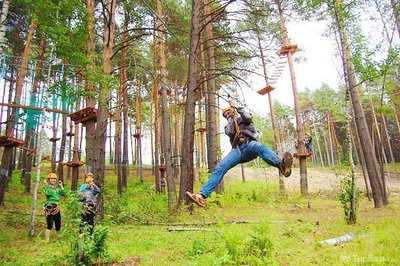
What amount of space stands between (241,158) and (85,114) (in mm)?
6721

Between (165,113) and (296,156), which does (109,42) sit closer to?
(165,113)

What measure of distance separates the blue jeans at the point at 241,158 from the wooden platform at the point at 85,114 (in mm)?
6182

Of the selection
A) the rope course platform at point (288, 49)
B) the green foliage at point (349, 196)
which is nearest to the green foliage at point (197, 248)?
the green foliage at point (349, 196)

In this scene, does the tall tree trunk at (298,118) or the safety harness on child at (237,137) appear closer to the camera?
the safety harness on child at (237,137)

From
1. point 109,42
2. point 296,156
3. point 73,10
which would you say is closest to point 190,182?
point 109,42

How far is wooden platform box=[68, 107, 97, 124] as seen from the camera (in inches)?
354

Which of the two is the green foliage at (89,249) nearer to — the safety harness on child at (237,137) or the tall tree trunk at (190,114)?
the safety harness on child at (237,137)

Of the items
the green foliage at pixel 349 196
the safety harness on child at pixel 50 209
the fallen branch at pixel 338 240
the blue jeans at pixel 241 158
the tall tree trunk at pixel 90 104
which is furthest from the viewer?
the tall tree trunk at pixel 90 104

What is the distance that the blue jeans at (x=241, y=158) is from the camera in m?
4.17

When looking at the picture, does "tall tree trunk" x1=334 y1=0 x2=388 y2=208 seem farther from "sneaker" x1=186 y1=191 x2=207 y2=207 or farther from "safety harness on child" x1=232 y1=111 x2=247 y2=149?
"sneaker" x1=186 y1=191 x2=207 y2=207

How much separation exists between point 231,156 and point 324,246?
10.4ft

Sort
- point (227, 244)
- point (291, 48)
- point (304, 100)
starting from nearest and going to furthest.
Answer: point (227, 244) < point (291, 48) < point (304, 100)

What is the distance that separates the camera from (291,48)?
42.7ft

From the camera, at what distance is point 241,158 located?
4.35m
